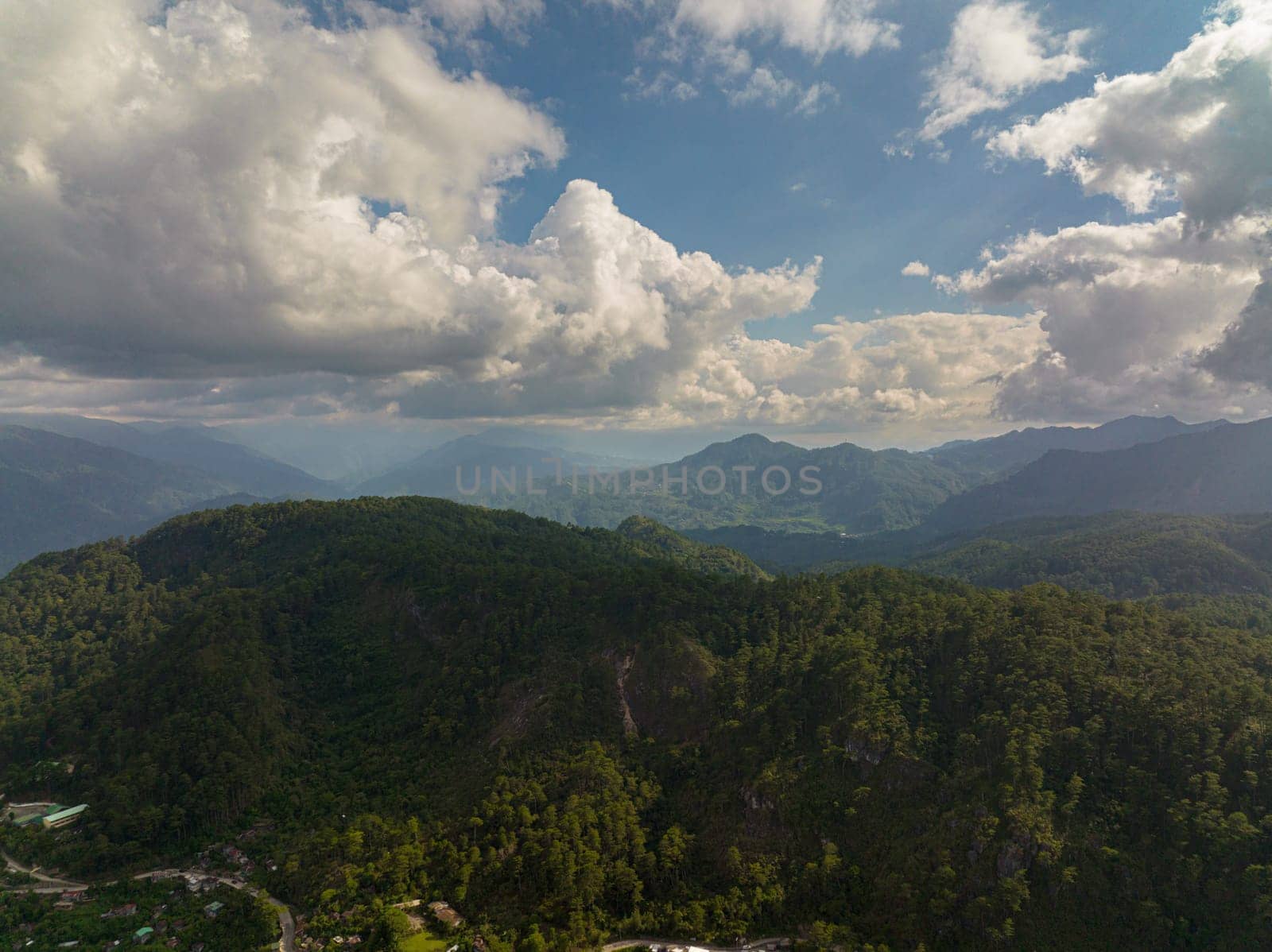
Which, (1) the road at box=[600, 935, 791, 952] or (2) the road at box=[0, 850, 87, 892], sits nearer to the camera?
(1) the road at box=[600, 935, 791, 952]

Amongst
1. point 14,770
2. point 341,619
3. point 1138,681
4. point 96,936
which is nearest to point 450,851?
point 96,936

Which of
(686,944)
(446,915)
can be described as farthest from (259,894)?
(686,944)

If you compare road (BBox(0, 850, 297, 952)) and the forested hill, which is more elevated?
the forested hill

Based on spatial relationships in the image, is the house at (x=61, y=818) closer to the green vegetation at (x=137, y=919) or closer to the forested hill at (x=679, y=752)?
the forested hill at (x=679, y=752)

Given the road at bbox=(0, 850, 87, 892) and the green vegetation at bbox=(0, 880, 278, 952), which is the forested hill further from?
the green vegetation at bbox=(0, 880, 278, 952)

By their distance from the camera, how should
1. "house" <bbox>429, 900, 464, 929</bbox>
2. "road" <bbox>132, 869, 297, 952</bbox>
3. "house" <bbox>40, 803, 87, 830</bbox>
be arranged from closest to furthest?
1. "road" <bbox>132, 869, 297, 952</bbox>
2. "house" <bbox>429, 900, 464, 929</bbox>
3. "house" <bbox>40, 803, 87, 830</bbox>

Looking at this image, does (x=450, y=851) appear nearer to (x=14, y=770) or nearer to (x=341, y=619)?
(x=341, y=619)

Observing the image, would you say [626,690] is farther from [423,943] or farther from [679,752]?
[423,943]

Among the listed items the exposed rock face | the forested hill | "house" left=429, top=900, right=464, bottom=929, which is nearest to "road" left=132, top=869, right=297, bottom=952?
the forested hill

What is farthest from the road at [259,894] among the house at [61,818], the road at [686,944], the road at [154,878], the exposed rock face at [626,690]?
the exposed rock face at [626,690]
